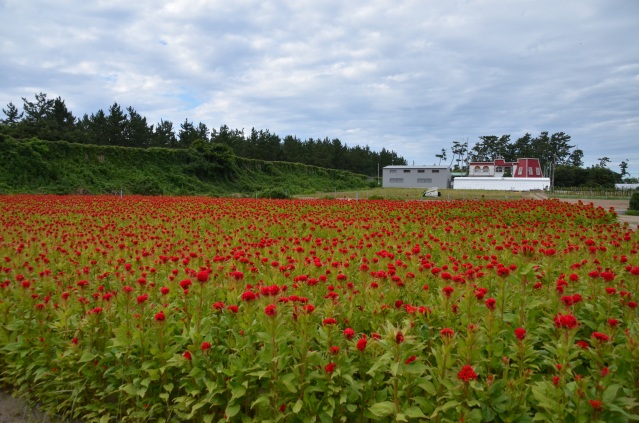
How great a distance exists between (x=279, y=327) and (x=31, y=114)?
62697mm

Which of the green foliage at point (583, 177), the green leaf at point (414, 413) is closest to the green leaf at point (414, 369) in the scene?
the green leaf at point (414, 413)

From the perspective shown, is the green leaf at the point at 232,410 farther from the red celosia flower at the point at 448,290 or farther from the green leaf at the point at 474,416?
the red celosia flower at the point at 448,290

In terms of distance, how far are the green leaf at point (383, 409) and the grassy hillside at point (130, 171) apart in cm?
2889

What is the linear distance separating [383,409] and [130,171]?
128 feet

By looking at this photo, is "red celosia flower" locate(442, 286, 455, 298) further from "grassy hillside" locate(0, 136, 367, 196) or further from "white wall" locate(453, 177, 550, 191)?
"white wall" locate(453, 177, 550, 191)

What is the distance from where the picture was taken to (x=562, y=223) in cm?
950

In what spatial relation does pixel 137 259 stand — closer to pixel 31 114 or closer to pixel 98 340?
pixel 98 340

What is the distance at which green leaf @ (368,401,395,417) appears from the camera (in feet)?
6.92

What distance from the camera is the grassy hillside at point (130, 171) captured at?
28.1 metres

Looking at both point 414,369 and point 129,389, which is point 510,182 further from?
point 129,389

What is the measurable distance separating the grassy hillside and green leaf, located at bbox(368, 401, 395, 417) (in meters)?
28.9

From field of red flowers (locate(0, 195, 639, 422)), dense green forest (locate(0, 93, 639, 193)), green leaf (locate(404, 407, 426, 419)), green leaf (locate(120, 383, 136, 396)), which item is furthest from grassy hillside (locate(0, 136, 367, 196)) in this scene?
green leaf (locate(404, 407, 426, 419))

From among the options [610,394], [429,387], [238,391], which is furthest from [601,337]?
[238,391]

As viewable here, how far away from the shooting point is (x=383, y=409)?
2.14m
